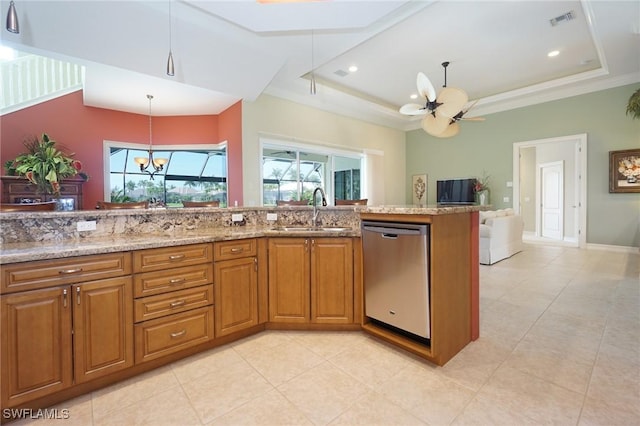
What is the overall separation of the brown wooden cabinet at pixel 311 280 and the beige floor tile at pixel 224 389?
0.59 meters

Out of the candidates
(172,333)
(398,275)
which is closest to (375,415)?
(398,275)

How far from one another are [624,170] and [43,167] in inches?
381

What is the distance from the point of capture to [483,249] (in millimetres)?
4605

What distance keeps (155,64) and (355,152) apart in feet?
15.3

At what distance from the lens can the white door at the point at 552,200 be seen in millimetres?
7328

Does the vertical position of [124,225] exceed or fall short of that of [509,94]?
it falls short

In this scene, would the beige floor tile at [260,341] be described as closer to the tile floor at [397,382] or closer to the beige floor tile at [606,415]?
the tile floor at [397,382]

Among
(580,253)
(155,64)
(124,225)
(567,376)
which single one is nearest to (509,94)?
(580,253)

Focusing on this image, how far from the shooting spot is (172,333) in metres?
1.92

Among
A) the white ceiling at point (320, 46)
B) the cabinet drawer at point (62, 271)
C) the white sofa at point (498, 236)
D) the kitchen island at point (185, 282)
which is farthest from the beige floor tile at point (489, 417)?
the white sofa at point (498, 236)

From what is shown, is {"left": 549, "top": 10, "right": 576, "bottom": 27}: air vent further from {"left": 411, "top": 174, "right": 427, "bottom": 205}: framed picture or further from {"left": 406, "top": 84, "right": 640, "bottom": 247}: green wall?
{"left": 411, "top": 174, "right": 427, "bottom": 205}: framed picture

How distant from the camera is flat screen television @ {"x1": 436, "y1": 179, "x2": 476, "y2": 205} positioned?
700cm

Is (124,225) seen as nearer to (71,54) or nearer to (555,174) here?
(71,54)

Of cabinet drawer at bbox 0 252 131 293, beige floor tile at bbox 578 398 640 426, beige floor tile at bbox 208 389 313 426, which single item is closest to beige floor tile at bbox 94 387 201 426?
beige floor tile at bbox 208 389 313 426
